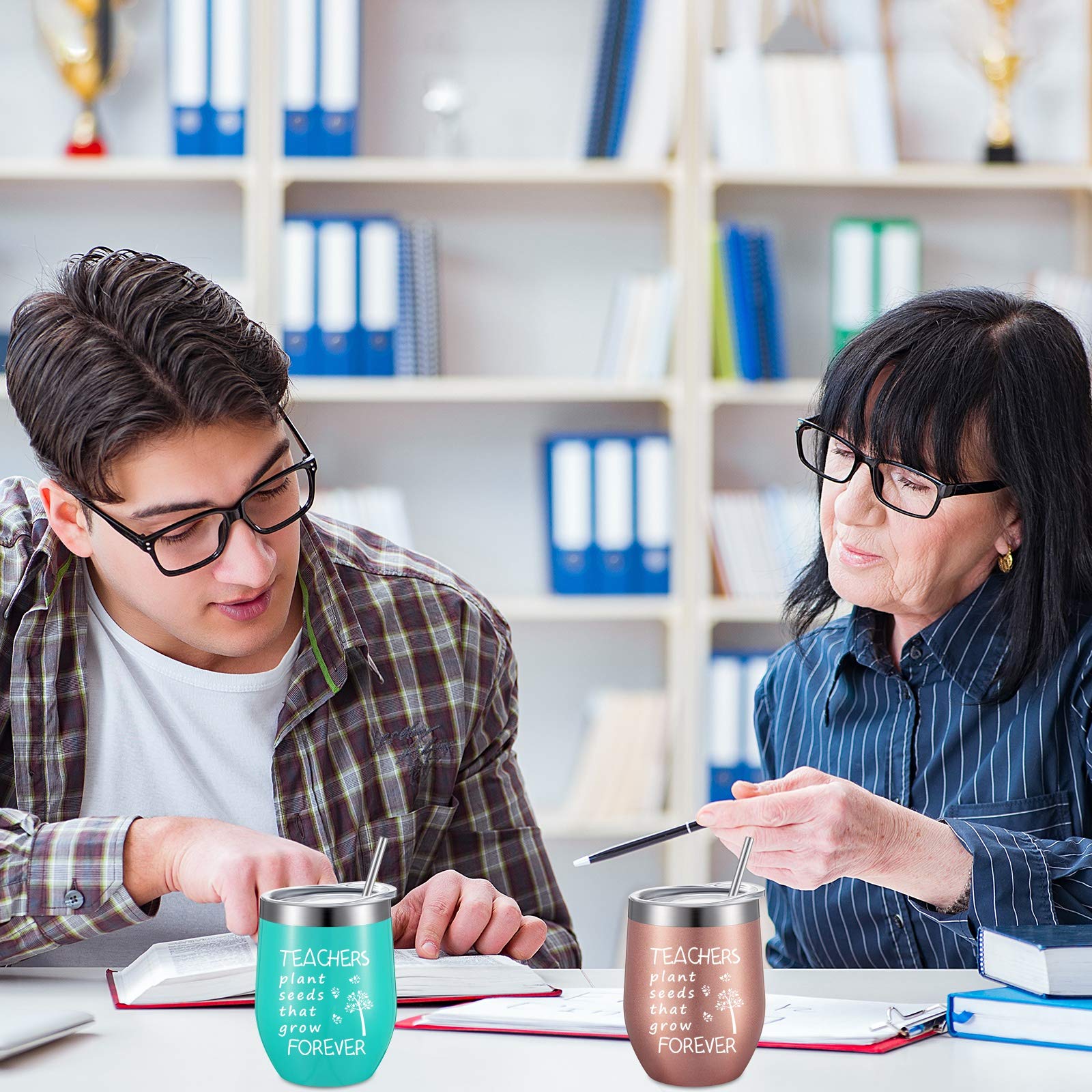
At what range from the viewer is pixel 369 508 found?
2910 mm

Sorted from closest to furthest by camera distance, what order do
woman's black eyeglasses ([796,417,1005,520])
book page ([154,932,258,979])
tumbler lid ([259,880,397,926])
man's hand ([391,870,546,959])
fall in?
1. tumbler lid ([259,880,397,926])
2. book page ([154,932,258,979])
3. man's hand ([391,870,546,959])
4. woman's black eyeglasses ([796,417,1005,520])

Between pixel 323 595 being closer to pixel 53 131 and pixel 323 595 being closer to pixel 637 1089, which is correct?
pixel 637 1089

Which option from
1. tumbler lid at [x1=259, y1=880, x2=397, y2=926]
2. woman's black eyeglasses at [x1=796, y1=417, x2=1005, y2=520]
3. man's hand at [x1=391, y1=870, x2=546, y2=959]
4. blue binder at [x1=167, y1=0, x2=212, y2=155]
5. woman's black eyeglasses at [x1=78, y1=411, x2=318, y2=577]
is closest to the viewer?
tumbler lid at [x1=259, y1=880, x2=397, y2=926]

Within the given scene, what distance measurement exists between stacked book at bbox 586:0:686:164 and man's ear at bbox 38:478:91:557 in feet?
6.00

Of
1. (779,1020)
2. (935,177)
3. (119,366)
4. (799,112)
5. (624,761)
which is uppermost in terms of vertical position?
(799,112)

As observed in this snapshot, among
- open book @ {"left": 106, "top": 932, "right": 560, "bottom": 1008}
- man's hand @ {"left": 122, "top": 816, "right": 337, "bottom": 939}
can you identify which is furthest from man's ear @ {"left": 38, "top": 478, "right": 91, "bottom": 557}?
open book @ {"left": 106, "top": 932, "right": 560, "bottom": 1008}

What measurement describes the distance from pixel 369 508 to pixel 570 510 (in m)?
0.42

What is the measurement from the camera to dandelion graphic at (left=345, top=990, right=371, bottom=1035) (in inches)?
32.9

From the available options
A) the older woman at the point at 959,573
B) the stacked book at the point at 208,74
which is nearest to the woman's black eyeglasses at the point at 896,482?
the older woman at the point at 959,573

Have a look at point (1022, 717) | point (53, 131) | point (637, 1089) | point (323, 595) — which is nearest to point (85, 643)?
point (323, 595)

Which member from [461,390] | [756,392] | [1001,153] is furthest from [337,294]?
[1001,153]

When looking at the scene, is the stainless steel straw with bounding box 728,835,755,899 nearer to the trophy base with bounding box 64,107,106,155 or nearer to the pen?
the pen

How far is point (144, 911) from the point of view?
1.20 meters

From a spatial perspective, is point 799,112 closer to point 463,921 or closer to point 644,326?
point 644,326
